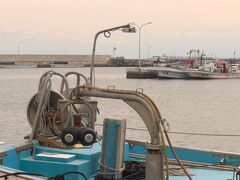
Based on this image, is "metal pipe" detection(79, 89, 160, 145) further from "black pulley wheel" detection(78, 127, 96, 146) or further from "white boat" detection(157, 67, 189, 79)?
"white boat" detection(157, 67, 189, 79)

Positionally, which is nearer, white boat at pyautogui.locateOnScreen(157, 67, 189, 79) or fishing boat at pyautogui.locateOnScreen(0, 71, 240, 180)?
fishing boat at pyautogui.locateOnScreen(0, 71, 240, 180)

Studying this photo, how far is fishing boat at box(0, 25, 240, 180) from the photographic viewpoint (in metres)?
7.14

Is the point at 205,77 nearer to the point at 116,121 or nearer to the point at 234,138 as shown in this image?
the point at 234,138

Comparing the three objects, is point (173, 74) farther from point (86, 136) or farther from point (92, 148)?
point (86, 136)

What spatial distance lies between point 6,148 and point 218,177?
374cm

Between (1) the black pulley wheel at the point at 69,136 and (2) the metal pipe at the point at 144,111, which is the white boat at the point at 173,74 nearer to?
(1) the black pulley wheel at the point at 69,136

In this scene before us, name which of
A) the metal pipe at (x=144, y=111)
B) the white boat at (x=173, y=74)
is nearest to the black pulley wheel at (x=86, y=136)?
the metal pipe at (x=144, y=111)

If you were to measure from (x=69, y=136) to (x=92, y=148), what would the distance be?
491mm

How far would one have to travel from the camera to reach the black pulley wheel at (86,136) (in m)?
8.06

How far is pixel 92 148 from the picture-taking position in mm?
8305

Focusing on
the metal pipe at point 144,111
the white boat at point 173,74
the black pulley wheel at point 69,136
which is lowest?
the white boat at point 173,74

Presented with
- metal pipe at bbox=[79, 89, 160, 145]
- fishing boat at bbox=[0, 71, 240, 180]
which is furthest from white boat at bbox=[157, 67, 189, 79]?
metal pipe at bbox=[79, 89, 160, 145]

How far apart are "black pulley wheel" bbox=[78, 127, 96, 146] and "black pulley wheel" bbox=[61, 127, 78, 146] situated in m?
0.07

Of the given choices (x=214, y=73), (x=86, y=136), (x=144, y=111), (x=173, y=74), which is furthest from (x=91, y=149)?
(x=173, y=74)
